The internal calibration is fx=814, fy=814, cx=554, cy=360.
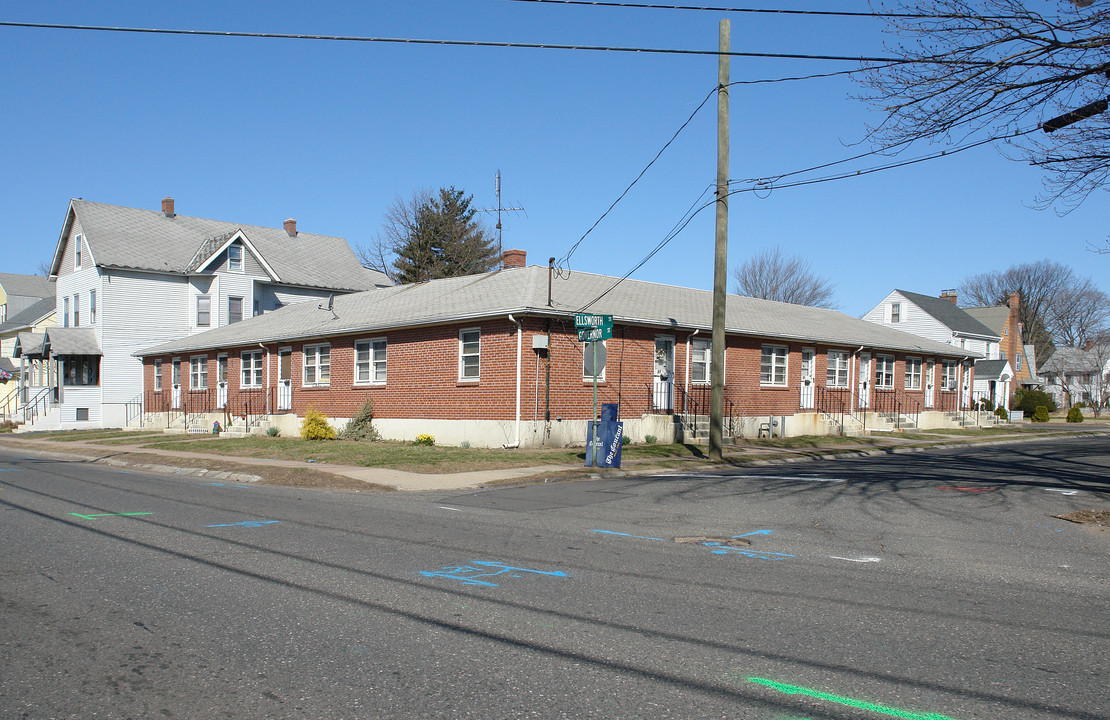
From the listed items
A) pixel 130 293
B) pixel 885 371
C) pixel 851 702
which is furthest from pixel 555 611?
pixel 130 293

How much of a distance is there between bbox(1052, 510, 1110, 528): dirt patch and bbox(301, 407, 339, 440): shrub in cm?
2102

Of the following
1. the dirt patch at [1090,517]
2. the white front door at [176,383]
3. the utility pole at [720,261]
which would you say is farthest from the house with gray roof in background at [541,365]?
the dirt patch at [1090,517]

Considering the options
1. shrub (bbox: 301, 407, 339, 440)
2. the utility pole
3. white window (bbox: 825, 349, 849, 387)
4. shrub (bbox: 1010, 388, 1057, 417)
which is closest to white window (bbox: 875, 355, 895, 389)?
white window (bbox: 825, 349, 849, 387)

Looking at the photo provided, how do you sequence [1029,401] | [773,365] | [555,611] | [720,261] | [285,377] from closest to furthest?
[555,611] < [720,261] < [773,365] < [285,377] < [1029,401]

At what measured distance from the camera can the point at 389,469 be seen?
1780 cm

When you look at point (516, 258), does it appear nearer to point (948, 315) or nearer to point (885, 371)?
point (885, 371)

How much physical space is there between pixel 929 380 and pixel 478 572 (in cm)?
3521

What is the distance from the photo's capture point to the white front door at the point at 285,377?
30.8 m

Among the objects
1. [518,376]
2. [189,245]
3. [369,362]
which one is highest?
[189,245]

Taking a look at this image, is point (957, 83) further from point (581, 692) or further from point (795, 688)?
point (581, 692)

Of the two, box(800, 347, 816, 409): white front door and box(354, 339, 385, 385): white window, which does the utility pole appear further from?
box(800, 347, 816, 409): white front door

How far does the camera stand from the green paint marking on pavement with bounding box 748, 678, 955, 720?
13.9ft

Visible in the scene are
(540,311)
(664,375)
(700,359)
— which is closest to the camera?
(540,311)

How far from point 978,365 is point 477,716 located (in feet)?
208
